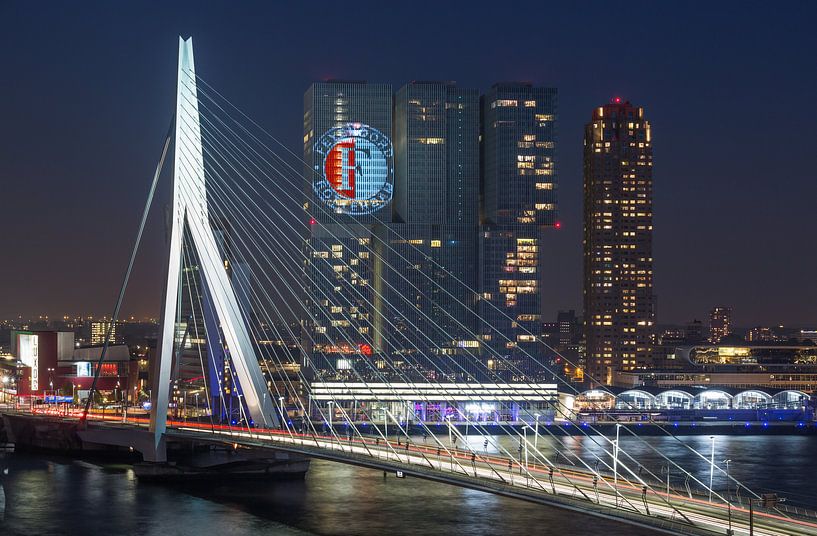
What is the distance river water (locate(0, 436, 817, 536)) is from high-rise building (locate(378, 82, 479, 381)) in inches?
1950

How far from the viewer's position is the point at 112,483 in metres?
48.7

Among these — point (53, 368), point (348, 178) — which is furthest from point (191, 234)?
point (348, 178)

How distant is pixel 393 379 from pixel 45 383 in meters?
26.3

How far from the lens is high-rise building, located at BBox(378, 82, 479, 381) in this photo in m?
105

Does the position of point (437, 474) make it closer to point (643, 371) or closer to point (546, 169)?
point (546, 169)

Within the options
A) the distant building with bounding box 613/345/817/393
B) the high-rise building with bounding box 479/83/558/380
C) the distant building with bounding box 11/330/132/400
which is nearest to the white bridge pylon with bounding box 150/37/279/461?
the distant building with bounding box 11/330/132/400

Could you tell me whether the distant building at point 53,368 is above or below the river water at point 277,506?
above

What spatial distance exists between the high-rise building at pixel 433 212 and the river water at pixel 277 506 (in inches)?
1950

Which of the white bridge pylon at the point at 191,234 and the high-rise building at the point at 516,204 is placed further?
the high-rise building at the point at 516,204

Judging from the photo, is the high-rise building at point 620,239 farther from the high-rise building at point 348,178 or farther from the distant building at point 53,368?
the distant building at point 53,368

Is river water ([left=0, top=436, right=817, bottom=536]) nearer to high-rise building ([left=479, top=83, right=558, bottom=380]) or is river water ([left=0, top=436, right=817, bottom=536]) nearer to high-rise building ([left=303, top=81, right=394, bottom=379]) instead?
high-rise building ([left=303, top=81, right=394, bottom=379])

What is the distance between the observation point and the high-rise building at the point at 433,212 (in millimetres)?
105125

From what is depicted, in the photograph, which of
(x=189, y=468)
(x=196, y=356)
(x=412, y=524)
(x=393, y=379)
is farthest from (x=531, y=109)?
(x=412, y=524)

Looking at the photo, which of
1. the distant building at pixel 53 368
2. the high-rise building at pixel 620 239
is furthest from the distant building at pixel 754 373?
the distant building at pixel 53 368
